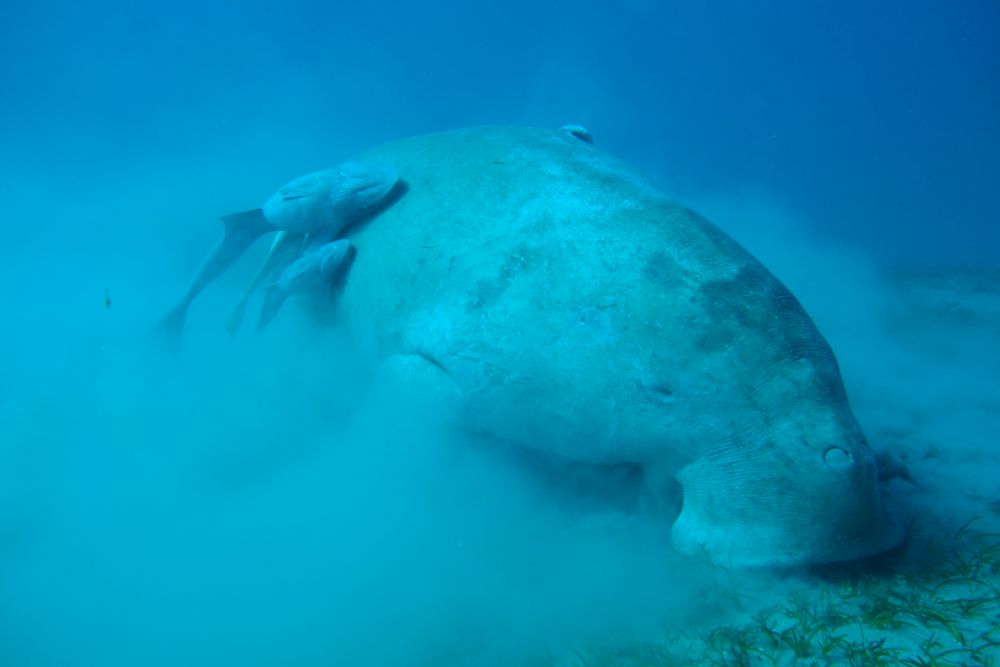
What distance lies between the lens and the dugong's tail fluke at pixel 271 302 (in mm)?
4418

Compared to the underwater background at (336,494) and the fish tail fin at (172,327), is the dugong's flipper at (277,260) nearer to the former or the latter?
the underwater background at (336,494)

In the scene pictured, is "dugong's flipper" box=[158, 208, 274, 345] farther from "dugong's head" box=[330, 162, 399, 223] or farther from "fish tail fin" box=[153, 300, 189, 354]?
"dugong's head" box=[330, 162, 399, 223]

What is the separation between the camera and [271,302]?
450 centimetres

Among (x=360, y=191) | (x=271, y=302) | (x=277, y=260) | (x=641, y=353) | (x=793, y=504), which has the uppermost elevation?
(x=360, y=191)

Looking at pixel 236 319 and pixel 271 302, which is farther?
pixel 236 319

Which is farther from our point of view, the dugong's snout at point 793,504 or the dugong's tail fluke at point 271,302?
the dugong's tail fluke at point 271,302

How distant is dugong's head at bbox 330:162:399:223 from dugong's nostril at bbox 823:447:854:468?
345 cm

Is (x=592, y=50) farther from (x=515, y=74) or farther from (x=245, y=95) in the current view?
(x=245, y=95)

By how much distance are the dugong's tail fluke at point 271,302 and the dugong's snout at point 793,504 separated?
3.44 metres

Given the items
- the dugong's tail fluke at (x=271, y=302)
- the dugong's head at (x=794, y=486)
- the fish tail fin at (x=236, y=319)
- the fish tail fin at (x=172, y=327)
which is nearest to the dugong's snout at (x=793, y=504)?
the dugong's head at (x=794, y=486)

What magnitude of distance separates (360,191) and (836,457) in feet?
11.9

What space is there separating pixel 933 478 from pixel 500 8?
68.0m

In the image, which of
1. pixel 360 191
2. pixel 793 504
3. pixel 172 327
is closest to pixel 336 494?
pixel 360 191

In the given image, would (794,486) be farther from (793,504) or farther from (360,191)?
(360,191)
